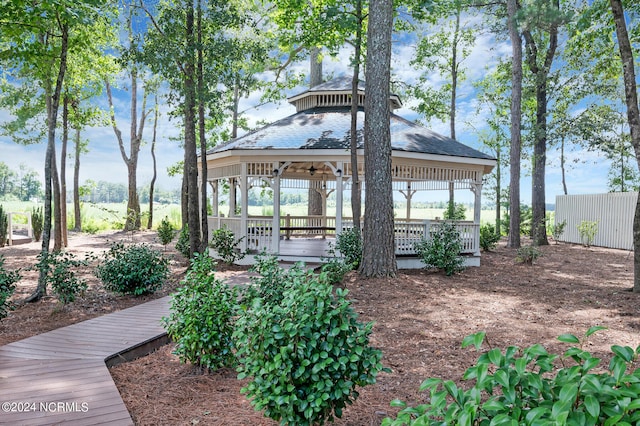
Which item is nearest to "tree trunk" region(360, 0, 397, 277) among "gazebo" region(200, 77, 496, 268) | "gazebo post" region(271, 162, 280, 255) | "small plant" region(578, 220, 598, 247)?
"gazebo" region(200, 77, 496, 268)

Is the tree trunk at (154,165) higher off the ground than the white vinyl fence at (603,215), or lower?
higher

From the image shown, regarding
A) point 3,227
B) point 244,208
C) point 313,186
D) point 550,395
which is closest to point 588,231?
point 313,186

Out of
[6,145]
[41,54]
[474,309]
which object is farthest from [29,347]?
[6,145]

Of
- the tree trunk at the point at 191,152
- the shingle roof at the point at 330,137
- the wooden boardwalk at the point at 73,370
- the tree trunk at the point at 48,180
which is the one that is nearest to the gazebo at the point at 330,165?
the shingle roof at the point at 330,137

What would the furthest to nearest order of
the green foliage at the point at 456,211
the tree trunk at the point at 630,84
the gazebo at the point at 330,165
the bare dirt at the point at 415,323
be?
the green foliage at the point at 456,211 → the gazebo at the point at 330,165 → the tree trunk at the point at 630,84 → the bare dirt at the point at 415,323

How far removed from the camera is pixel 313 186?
1827 cm

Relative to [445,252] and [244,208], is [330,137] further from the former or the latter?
[445,252]

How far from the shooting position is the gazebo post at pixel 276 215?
11289 millimetres

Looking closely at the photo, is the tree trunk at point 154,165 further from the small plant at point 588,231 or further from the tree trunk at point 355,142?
the small plant at point 588,231

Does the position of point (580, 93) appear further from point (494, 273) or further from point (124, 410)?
point (124, 410)

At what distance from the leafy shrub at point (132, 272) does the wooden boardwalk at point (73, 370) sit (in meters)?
1.23

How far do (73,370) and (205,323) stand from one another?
53.4 inches

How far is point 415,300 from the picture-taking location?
23.5 feet

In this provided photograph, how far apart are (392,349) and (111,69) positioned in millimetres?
15373
